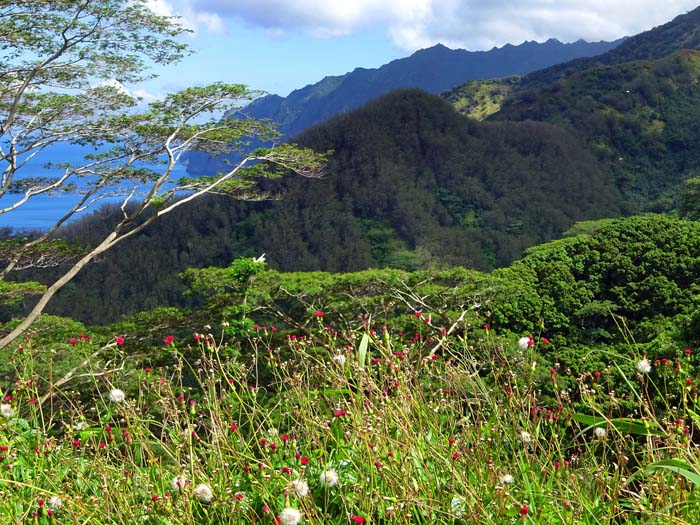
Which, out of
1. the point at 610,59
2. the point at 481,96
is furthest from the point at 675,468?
the point at 610,59

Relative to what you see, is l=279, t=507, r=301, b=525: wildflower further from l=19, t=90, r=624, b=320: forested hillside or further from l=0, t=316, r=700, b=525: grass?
l=19, t=90, r=624, b=320: forested hillside

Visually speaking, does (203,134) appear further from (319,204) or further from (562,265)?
(319,204)

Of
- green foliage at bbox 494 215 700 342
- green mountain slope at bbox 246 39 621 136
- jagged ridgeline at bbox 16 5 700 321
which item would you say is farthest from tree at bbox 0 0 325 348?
green mountain slope at bbox 246 39 621 136

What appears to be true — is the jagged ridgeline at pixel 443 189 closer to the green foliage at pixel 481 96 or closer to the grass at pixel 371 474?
the green foliage at pixel 481 96

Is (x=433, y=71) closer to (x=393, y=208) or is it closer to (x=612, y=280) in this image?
(x=393, y=208)

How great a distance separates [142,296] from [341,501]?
27.5 meters

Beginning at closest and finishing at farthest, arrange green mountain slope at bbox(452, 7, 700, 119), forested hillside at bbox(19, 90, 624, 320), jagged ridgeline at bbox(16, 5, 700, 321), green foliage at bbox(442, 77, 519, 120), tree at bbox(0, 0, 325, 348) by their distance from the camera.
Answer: tree at bbox(0, 0, 325, 348) < forested hillside at bbox(19, 90, 624, 320) < jagged ridgeline at bbox(16, 5, 700, 321) < green foliage at bbox(442, 77, 519, 120) < green mountain slope at bbox(452, 7, 700, 119)

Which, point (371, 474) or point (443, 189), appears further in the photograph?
point (443, 189)

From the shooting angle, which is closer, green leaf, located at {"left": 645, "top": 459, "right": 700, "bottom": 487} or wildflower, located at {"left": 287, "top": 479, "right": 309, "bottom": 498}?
green leaf, located at {"left": 645, "top": 459, "right": 700, "bottom": 487}

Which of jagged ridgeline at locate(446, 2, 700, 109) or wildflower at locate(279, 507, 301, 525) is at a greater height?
jagged ridgeline at locate(446, 2, 700, 109)

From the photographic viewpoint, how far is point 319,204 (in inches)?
1443

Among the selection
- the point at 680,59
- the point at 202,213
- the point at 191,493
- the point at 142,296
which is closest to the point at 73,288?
the point at 142,296

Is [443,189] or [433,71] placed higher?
[433,71]

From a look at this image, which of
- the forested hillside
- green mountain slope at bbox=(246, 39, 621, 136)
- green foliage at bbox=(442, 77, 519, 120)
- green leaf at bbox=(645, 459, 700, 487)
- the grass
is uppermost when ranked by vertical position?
green mountain slope at bbox=(246, 39, 621, 136)
